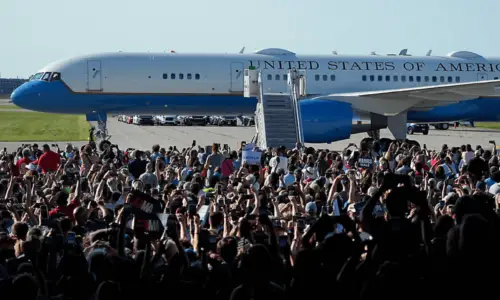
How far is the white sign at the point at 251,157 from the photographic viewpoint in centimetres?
2073

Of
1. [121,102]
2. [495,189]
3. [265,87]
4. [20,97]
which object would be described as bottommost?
[495,189]

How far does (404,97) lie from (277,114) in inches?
266

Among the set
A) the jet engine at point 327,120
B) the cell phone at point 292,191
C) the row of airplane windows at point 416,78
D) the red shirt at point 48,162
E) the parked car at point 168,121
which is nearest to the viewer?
the cell phone at point 292,191

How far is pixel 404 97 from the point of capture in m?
36.9

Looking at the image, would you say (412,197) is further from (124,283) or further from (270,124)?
(270,124)

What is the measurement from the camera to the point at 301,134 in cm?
3247

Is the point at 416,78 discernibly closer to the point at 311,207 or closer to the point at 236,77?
the point at 236,77

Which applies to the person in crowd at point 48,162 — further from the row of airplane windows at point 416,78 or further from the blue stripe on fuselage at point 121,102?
the row of airplane windows at point 416,78

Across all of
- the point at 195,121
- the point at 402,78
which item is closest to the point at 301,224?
the point at 402,78

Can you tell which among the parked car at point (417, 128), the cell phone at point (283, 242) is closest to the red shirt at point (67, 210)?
the cell phone at point (283, 242)

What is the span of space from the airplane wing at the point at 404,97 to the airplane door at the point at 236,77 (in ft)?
10.2

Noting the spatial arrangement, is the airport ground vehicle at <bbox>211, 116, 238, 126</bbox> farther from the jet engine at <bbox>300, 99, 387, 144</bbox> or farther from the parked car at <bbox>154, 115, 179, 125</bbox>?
the jet engine at <bbox>300, 99, 387, 144</bbox>

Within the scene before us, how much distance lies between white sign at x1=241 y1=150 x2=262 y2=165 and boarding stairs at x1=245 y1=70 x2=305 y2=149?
999 centimetres

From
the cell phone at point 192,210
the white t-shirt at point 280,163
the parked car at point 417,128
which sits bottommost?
the cell phone at point 192,210
